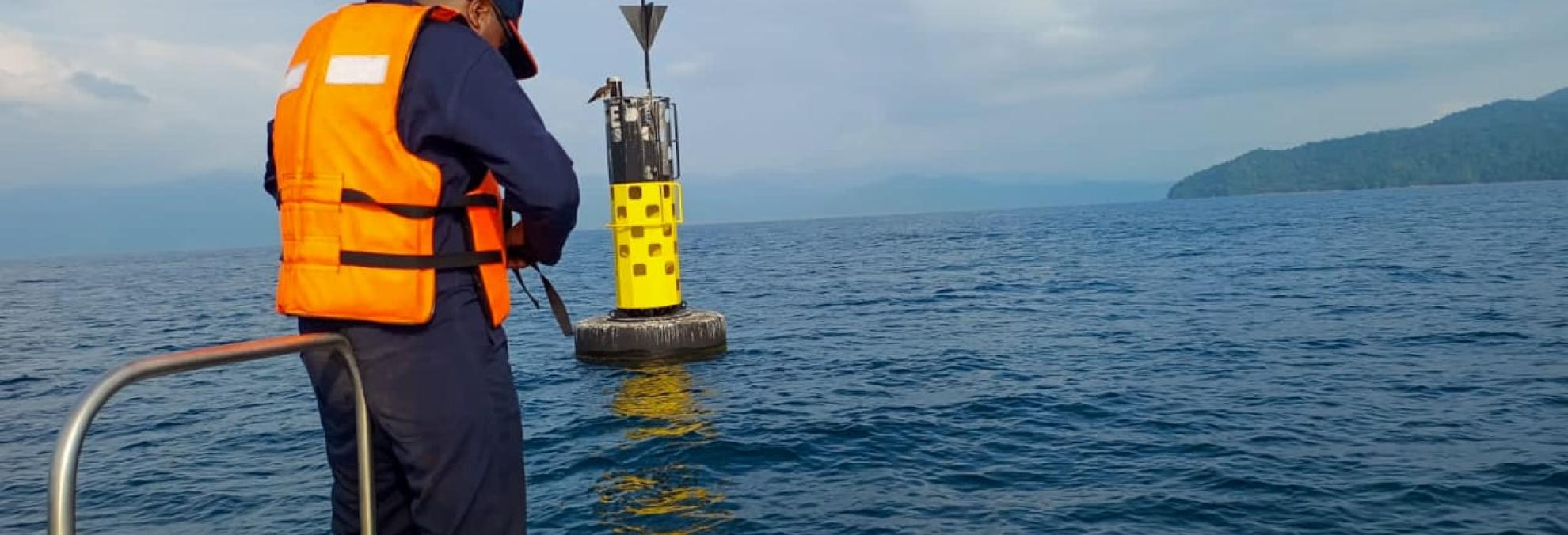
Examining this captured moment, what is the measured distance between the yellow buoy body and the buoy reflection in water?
280cm

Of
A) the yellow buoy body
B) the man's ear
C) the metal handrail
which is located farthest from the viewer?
the yellow buoy body

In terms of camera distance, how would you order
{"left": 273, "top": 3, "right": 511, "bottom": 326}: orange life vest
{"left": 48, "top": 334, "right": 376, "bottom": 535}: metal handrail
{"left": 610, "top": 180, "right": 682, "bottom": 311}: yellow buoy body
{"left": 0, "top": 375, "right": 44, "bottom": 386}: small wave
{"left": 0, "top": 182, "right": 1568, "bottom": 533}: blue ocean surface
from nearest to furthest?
{"left": 48, "top": 334, "right": 376, "bottom": 535}: metal handrail
{"left": 273, "top": 3, "right": 511, "bottom": 326}: orange life vest
{"left": 0, "top": 182, "right": 1568, "bottom": 533}: blue ocean surface
{"left": 610, "top": 180, "right": 682, "bottom": 311}: yellow buoy body
{"left": 0, "top": 375, "right": 44, "bottom": 386}: small wave

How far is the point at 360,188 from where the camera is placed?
254cm

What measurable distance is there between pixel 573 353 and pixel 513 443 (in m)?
16.1

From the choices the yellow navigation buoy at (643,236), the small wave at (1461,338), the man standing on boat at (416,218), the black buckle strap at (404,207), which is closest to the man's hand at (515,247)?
the man standing on boat at (416,218)

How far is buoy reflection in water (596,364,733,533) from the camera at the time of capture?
7707 millimetres

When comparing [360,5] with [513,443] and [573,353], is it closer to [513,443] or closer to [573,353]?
[513,443]

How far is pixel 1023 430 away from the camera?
10.3 m

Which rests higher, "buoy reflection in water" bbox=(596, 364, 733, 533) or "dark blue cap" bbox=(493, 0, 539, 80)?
"dark blue cap" bbox=(493, 0, 539, 80)

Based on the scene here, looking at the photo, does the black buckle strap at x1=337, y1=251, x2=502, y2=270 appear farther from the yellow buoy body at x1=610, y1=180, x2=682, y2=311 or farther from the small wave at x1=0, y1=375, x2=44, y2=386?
the small wave at x1=0, y1=375, x2=44, y2=386

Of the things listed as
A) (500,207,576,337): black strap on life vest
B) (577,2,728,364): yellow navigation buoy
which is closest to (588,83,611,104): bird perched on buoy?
(577,2,728,364): yellow navigation buoy

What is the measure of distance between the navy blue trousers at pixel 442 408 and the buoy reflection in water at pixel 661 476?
4.87 metres

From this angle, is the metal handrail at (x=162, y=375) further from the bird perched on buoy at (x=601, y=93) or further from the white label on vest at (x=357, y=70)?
the bird perched on buoy at (x=601, y=93)

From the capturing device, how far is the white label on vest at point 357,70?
2531 mm
